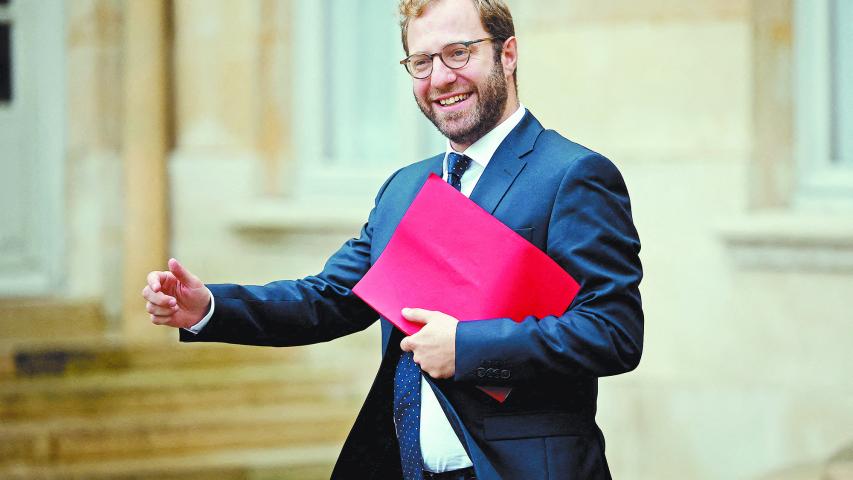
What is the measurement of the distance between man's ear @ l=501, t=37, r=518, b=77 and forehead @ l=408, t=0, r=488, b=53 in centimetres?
6

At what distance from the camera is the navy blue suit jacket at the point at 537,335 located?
6.57ft

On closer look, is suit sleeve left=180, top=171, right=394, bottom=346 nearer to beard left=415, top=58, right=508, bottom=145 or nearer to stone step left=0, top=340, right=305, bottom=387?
beard left=415, top=58, right=508, bottom=145

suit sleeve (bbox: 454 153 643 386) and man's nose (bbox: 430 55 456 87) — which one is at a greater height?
man's nose (bbox: 430 55 456 87)

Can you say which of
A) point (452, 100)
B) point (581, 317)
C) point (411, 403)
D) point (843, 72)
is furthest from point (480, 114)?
point (843, 72)

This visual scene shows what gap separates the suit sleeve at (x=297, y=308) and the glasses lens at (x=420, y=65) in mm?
327

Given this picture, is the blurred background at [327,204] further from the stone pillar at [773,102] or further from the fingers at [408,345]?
the fingers at [408,345]

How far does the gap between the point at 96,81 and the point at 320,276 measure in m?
4.53

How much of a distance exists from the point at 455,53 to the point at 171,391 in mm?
4059

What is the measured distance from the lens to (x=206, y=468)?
5.42 meters

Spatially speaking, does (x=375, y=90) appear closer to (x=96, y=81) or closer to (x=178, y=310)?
(x=96, y=81)

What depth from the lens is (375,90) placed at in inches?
255

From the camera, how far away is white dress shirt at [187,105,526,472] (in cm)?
218

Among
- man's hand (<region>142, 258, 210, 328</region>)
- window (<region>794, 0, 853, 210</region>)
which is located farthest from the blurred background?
Result: man's hand (<region>142, 258, 210, 328</region>)

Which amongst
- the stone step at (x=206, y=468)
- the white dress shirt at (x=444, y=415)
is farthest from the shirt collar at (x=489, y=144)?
the stone step at (x=206, y=468)
